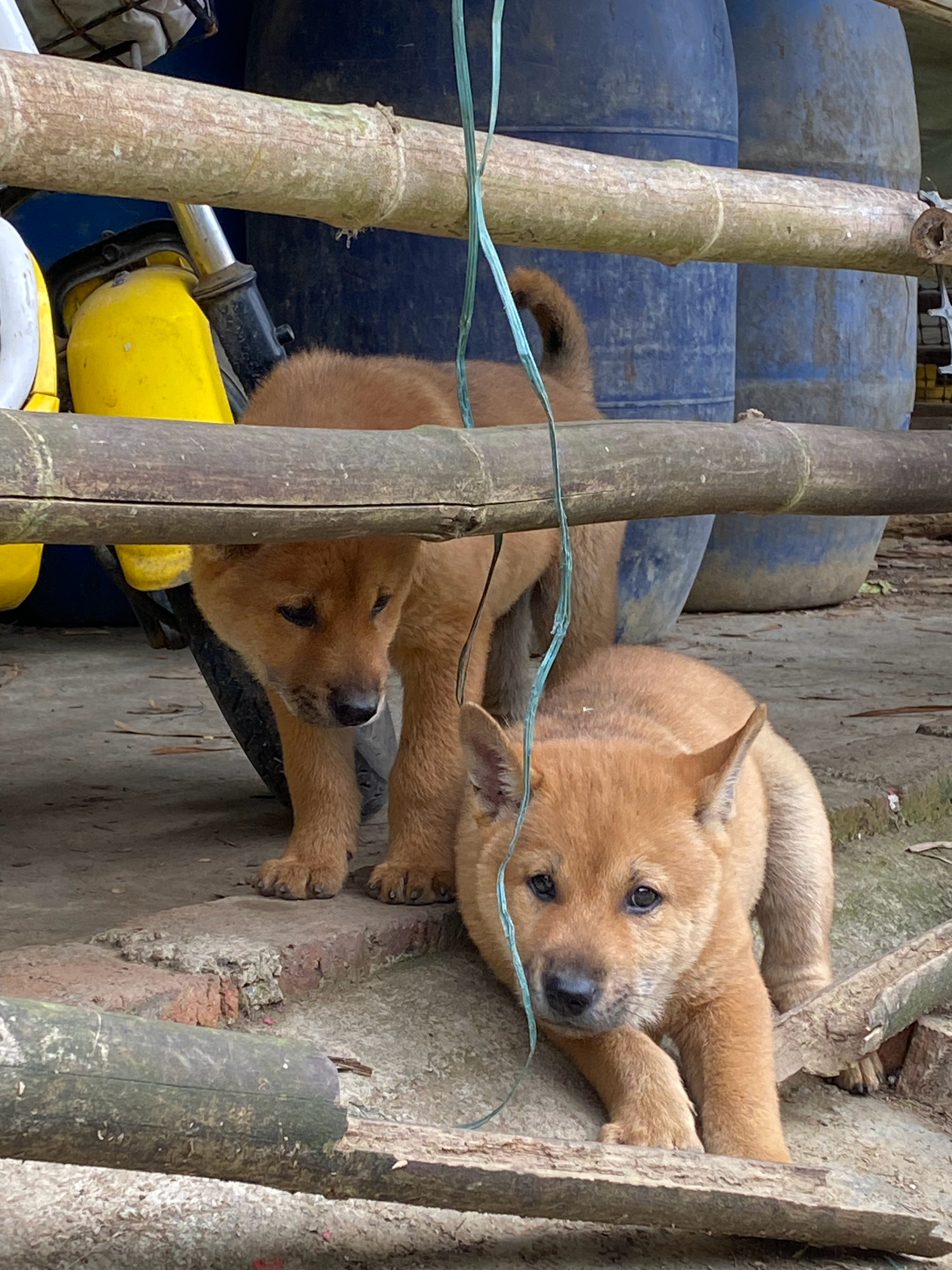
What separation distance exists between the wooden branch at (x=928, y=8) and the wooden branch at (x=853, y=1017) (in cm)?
250

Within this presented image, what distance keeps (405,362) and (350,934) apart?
5.92ft

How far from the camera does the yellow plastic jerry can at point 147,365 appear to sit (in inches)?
139

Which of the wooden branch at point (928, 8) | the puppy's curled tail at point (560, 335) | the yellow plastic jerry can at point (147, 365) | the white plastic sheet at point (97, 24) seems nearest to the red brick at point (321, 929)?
the yellow plastic jerry can at point (147, 365)

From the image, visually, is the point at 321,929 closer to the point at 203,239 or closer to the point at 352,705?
the point at 352,705

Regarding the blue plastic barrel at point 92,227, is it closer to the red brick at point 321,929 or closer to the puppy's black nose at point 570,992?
the red brick at point 321,929

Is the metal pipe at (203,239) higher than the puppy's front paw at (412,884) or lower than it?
higher

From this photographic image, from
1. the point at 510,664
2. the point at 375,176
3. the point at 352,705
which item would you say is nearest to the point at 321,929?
the point at 352,705

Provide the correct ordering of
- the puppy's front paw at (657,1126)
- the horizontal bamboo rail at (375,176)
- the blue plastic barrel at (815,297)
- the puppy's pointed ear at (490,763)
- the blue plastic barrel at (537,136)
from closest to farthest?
the horizontal bamboo rail at (375,176) < the puppy's front paw at (657,1126) < the puppy's pointed ear at (490,763) < the blue plastic barrel at (537,136) < the blue plastic barrel at (815,297)

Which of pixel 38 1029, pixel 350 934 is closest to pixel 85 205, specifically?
pixel 350 934

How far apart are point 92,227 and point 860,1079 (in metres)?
5.21

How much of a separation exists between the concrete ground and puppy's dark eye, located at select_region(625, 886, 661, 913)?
0.41 meters

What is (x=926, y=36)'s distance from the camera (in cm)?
1114

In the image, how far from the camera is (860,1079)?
128 inches

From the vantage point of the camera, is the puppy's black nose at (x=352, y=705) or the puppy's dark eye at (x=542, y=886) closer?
the puppy's dark eye at (x=542, y=886)
